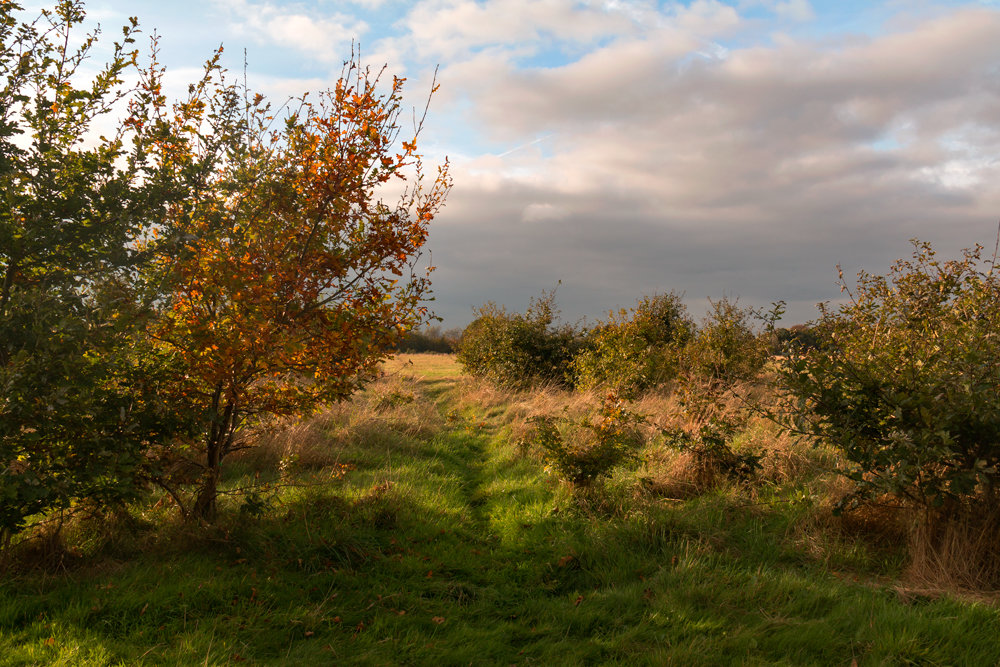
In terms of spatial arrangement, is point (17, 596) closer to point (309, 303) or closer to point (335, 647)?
point (335, 647)

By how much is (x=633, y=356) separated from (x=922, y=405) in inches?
435

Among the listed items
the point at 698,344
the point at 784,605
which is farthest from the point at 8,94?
the point at 698,344

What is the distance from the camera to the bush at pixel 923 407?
5.26m

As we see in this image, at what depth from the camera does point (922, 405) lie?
216 inches

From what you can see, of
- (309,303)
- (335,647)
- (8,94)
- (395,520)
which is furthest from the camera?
(395,520)

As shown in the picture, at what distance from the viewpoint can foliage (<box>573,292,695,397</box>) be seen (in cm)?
1558

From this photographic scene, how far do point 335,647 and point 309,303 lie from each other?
325 cm

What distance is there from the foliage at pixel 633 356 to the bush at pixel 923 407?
303 inches

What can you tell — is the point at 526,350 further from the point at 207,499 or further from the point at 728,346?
the point at 207,499

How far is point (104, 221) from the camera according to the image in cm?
547

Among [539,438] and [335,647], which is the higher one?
[539,438]

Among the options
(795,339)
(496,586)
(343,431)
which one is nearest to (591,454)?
(496,586)

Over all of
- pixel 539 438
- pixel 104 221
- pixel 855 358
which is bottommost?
pixel 539 438

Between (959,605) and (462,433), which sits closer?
(959,605)
